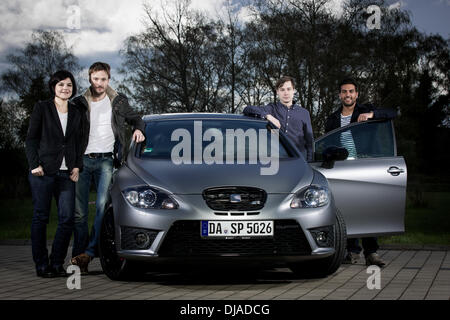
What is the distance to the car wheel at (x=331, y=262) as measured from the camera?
6.79 meters

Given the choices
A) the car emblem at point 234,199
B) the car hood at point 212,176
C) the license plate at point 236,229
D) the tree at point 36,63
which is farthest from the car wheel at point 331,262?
the tree at point 36,63

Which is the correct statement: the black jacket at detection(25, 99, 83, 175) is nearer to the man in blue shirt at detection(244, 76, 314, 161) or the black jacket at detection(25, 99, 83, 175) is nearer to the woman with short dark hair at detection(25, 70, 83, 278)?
the woman with short dark hair at detection(25, 70, 83, 278)

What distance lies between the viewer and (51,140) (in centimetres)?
729

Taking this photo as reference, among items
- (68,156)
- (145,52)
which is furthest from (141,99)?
(68,156)

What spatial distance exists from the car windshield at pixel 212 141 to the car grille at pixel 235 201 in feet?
1.86

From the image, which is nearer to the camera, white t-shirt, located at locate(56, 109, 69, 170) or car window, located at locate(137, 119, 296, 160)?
car window, located at locate(137, 119, 296, 160)

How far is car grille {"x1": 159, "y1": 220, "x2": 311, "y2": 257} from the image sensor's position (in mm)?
6082

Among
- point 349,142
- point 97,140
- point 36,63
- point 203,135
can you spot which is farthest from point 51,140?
point 36,63

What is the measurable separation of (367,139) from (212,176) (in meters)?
2.35

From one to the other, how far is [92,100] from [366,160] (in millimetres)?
2972

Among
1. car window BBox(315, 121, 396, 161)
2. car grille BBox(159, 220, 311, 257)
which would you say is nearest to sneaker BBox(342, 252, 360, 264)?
car window BBox(315, 121, 396, 161)

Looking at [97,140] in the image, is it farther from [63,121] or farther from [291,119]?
[291,119]

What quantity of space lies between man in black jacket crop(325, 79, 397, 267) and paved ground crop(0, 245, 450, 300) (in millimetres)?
185

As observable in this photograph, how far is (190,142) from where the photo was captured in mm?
7129
